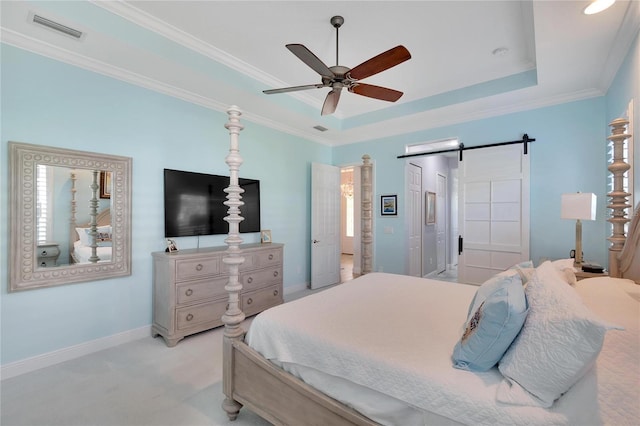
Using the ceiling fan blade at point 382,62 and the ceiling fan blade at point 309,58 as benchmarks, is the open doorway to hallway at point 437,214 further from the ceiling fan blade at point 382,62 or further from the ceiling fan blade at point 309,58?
the ceiling fan blade at point 309,58

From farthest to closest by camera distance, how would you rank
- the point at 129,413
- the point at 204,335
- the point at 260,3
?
the point at 204,335 < the point at 260,3 < the point at 129,413

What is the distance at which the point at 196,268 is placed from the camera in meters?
3.03

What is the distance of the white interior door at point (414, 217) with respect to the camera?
490 centimetres

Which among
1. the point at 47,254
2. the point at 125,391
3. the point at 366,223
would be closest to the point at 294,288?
the point at 366,223

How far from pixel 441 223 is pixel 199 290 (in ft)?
17.7

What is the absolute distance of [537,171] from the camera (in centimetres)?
360

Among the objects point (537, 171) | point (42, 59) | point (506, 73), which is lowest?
point (537, 171)

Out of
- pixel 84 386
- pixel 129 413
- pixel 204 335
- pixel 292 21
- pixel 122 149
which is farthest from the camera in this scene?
pixel 204 335

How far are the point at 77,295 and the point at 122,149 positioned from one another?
1.44 m

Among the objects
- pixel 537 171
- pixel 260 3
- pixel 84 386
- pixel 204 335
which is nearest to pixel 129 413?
pixel 84 386

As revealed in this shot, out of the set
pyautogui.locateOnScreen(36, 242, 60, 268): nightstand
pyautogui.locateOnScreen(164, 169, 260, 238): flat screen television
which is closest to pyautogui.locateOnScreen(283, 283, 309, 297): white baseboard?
pyautogui.locateOnScreen(164, 169, 260, 238): flat screen television

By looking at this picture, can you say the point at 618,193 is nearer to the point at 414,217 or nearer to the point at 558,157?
the point at 558,157

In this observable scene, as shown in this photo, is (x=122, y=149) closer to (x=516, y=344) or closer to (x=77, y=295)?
(x=77, y=295)

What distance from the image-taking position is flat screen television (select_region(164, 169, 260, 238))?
3.22 m
